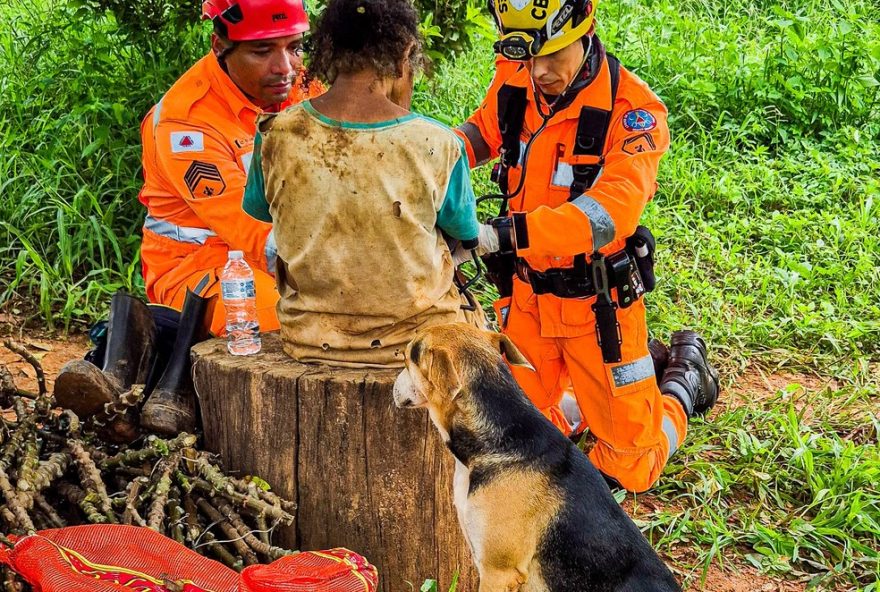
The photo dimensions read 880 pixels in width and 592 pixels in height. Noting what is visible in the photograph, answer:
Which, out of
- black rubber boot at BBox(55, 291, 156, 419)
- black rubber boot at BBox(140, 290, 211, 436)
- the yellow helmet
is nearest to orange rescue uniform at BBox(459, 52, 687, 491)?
the yellow helmet

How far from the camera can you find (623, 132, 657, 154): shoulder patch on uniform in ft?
13.3

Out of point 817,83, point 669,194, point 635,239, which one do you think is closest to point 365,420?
point 635,239

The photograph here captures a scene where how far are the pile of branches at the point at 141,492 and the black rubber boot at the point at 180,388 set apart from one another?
110 mm

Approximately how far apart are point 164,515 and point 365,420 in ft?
2.64

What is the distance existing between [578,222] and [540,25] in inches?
33.7

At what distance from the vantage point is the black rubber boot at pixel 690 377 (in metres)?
5.18

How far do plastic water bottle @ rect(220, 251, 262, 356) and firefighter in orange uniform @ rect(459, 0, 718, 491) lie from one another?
3.32 feet

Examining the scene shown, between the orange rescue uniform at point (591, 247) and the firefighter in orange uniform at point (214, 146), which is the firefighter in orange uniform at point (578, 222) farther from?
the firefighter in orange uniform at point (214, 146)

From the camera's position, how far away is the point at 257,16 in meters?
4.32

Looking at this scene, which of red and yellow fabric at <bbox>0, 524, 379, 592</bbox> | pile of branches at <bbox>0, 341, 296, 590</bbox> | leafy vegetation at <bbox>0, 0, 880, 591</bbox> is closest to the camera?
red and yellow fabric at <bbox>0, 524, 379, 592</bbox>

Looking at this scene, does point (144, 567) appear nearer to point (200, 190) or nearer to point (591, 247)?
point (200, 190)

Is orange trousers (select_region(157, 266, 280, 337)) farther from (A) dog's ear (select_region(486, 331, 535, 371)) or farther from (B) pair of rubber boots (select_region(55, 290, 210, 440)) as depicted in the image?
(A) dog's ear (select_region(486, 331, 535, 371))

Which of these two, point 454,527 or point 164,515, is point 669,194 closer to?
point 454,527

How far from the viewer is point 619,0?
1013cm
